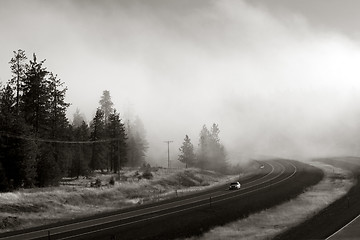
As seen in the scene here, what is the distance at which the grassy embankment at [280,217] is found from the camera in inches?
1543

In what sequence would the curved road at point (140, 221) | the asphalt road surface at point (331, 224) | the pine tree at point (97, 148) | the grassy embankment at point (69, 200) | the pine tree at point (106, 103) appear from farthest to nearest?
the pine tree at point (106, 103) < the pine tree at point (97, 148) < the grassy embankment at point (69, 200) < the curved road at point (140, 221) < the asphalt road surface at point (331, 224)

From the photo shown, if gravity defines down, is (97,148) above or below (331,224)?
above

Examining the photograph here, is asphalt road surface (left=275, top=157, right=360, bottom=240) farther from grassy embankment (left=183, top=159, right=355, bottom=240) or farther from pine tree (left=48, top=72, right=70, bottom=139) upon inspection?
pine tree (left=48, top=72, right=70, bottom=139)

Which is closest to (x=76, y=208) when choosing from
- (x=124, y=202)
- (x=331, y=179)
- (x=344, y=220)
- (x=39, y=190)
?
(x=39, y=190)

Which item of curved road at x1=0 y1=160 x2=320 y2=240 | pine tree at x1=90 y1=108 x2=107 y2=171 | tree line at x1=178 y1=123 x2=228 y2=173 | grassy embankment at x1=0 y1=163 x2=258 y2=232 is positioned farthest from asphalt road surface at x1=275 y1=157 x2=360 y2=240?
tree line at x1=178 y1=123 x2=228 y2=173

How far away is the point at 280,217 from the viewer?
160ft

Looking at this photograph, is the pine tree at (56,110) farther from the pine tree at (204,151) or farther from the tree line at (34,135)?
the pine tree at (204,151)

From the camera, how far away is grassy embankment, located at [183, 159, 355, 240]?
129ft

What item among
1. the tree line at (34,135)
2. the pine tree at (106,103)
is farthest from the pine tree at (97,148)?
the pine tree at (106,103)

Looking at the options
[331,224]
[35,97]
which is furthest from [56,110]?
[331,224]

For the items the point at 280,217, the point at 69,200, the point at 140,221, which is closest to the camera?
the point at 140,221

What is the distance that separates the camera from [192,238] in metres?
36.9

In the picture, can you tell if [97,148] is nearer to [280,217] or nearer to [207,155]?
[207,155]

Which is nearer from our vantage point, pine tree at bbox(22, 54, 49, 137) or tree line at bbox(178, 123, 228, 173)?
pine tree at bbox(22, 54, 49, 137)
